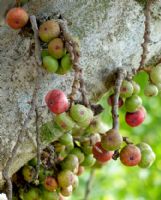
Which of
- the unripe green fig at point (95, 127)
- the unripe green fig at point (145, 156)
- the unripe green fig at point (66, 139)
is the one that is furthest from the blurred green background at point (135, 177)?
the unripe green fig at point (145, 156)

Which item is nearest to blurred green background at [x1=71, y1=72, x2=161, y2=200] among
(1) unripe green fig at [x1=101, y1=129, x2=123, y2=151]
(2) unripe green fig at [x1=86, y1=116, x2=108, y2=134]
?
(2) unripe green fig at [x1=86, y1=116, x2=108, y2=134]

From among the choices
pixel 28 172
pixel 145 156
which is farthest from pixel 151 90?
pixel 28 172

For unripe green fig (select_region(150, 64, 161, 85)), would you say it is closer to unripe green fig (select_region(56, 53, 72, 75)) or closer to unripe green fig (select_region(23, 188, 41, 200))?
unripe green fig (select_region(56, 53, 72, 75))

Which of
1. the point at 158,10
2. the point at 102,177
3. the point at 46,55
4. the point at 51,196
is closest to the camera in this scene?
the point at 46,55

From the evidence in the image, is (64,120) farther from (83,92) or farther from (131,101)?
(131,101)

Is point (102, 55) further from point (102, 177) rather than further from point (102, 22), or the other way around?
point (102, 177)

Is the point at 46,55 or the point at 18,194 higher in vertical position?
the point at 46,55

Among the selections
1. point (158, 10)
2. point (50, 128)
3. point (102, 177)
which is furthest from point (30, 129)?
point (102, 177)
